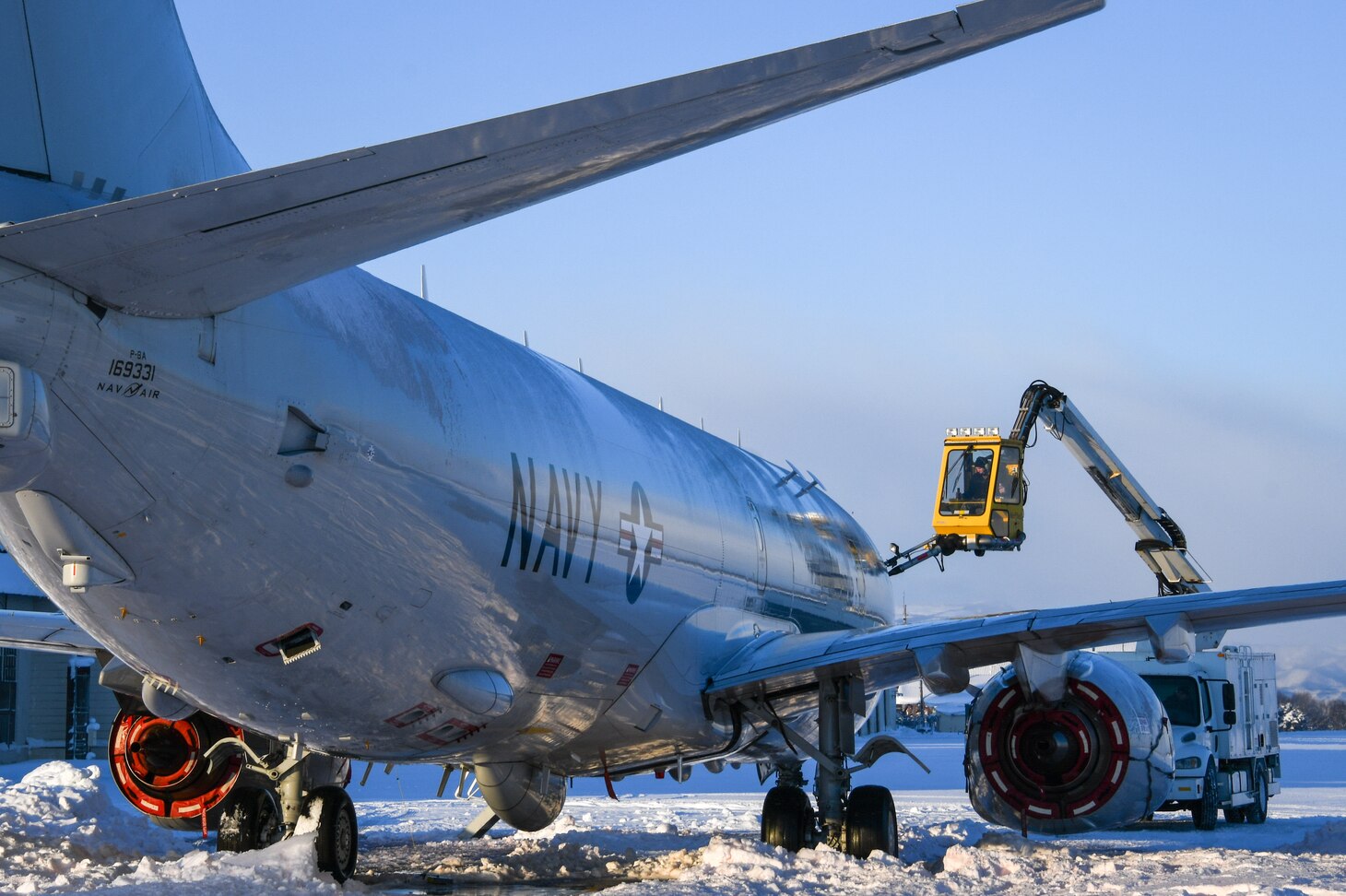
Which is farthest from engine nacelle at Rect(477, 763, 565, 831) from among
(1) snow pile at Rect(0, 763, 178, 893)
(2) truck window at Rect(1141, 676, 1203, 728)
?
(2) truck window at Rect(1141, 676, 1203, 728)

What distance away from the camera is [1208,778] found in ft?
62.1

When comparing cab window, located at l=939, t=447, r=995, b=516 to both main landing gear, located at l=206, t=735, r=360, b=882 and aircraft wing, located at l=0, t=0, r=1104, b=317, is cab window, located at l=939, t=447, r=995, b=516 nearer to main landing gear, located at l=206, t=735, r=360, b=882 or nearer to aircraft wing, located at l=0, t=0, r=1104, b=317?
main landing gear, located at l=206, t=735, r=360, b=882

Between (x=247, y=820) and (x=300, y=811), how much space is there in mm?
1290

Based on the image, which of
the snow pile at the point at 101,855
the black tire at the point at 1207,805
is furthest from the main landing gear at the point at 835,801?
the black tire at the point at 1207,805

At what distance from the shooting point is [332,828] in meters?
9.65

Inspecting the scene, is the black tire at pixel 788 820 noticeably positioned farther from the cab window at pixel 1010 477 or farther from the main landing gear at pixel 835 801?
the cab window at pixel 1010 477

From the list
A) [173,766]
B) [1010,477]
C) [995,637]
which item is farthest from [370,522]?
[1010,477]

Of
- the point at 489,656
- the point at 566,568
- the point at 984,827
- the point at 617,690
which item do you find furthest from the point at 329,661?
→ the point at 984,827

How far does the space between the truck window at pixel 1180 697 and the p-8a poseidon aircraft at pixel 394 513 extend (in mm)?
7420

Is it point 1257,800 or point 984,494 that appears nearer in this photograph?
point 1257,800

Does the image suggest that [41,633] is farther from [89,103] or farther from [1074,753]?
[1074,753]

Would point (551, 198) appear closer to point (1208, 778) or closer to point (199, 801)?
point (199, 801)

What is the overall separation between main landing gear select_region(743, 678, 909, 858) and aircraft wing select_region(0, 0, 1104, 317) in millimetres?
7163

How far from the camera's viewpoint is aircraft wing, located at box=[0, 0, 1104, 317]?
5.31 metres
